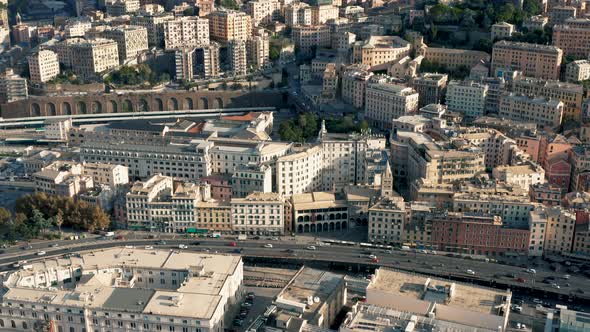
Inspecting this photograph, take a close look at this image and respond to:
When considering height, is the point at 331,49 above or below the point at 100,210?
above

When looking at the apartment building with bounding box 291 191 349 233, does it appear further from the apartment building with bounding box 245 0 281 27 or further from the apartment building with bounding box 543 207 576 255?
the apartment building with bounding box 245 0 281 27

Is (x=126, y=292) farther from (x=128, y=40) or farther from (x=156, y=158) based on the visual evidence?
(x=128, y=40)

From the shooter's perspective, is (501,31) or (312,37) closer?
(501,31)

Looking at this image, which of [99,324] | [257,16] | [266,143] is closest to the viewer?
[99,324]

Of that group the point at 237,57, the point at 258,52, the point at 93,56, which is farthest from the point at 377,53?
the point at 93,56

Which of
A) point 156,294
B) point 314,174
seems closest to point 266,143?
point 314,174

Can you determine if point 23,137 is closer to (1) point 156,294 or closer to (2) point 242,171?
(2) point 242,171

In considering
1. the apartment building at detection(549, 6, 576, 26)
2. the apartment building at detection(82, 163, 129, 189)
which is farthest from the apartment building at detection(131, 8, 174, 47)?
the apartment building at detection(549, 6, 576, 26)
